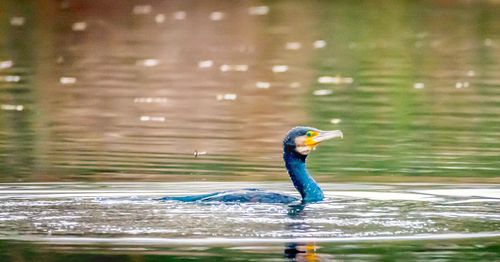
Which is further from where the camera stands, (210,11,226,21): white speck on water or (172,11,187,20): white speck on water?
(172,11,187,20): white speck on water

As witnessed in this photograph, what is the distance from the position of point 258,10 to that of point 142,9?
4.04 m

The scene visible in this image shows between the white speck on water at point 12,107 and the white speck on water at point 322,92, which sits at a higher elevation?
the white speck on water at point 322,92

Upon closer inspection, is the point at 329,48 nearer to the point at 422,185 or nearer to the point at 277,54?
the point at 277,54

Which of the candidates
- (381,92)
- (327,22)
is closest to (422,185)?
(381,92)

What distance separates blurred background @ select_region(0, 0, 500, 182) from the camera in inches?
637

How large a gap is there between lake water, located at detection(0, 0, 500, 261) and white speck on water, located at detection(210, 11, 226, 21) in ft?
4.37

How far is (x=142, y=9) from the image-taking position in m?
50.6

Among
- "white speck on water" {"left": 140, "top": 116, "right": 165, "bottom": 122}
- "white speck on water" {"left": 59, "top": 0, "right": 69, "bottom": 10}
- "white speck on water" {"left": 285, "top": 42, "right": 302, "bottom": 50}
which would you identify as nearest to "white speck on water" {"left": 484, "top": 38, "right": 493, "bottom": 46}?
"white speck on water" {"left": 285, "top": 42, "right": 302, "bottom": 50}

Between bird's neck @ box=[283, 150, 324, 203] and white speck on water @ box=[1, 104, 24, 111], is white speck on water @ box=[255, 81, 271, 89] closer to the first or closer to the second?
white speck on water @ box=[1, 104, 24, 111]

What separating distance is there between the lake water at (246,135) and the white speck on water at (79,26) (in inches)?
5.5

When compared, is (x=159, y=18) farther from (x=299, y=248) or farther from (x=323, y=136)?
(x=299, y=248)

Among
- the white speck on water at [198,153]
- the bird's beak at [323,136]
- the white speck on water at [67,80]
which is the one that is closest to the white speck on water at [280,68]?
the white speck on water at [67,80]

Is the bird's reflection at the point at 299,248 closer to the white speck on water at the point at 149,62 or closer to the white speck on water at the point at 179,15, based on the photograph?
the white speck on water at the point at 149,62

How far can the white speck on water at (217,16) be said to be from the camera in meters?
45.5
